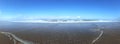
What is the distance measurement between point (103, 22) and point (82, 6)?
297 mm

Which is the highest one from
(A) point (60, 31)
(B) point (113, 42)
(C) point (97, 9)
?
(C) point (97, 9)

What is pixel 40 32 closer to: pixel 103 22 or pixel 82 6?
pixel 82 6

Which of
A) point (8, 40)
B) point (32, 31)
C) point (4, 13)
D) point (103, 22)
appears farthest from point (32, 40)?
point (103, 22)

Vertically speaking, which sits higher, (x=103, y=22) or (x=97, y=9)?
(x=97, y=9)

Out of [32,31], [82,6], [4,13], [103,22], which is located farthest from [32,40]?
[103,22]

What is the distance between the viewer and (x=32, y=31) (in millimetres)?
2244

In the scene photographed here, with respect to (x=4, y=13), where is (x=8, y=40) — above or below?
below

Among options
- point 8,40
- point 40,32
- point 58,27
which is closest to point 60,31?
point 58,27

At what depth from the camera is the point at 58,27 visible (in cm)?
224

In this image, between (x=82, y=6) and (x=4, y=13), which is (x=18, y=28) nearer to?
(x=4, y=13)

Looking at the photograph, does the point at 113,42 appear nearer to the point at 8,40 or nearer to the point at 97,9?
the point at 97,9

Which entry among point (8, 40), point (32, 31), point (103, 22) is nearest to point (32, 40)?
point (32, 31)

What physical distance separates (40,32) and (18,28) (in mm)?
255

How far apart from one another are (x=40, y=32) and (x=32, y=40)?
5.0 inches
